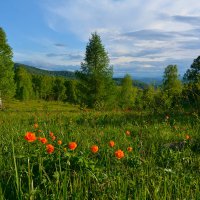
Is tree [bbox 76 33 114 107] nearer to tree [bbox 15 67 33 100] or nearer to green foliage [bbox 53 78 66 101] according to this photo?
tree [bbox 15 67 33 100]

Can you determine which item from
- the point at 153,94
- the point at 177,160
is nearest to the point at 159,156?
the point at 177,160

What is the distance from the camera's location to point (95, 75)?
145 ft

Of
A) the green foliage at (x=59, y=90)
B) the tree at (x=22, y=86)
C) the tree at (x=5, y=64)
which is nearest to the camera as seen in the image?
the tree at (x=5, y=64)

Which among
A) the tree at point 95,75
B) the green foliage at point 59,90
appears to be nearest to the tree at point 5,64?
the tree at point 95,75

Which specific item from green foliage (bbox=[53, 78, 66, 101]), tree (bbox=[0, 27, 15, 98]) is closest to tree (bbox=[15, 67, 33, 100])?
green foliage (bbox=[53, 78, 66, 101])

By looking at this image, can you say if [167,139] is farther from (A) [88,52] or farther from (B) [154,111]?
(A) [88,52]

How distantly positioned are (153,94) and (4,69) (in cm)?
3495

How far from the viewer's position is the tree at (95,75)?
44250 mm

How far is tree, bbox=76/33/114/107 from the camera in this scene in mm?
44250

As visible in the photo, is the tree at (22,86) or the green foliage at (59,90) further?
the green foliage at (59,90)

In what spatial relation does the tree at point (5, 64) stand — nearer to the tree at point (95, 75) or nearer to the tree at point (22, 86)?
the tree at point (95, 75)

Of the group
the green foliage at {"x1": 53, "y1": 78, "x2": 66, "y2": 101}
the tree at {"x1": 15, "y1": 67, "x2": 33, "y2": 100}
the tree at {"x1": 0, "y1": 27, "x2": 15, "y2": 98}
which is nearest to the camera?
the tree at {"x1": 0, "y1": 27, "x2": 15, "y2": 98}

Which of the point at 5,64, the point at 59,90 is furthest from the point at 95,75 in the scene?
the point at 59,90

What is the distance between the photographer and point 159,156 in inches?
218
